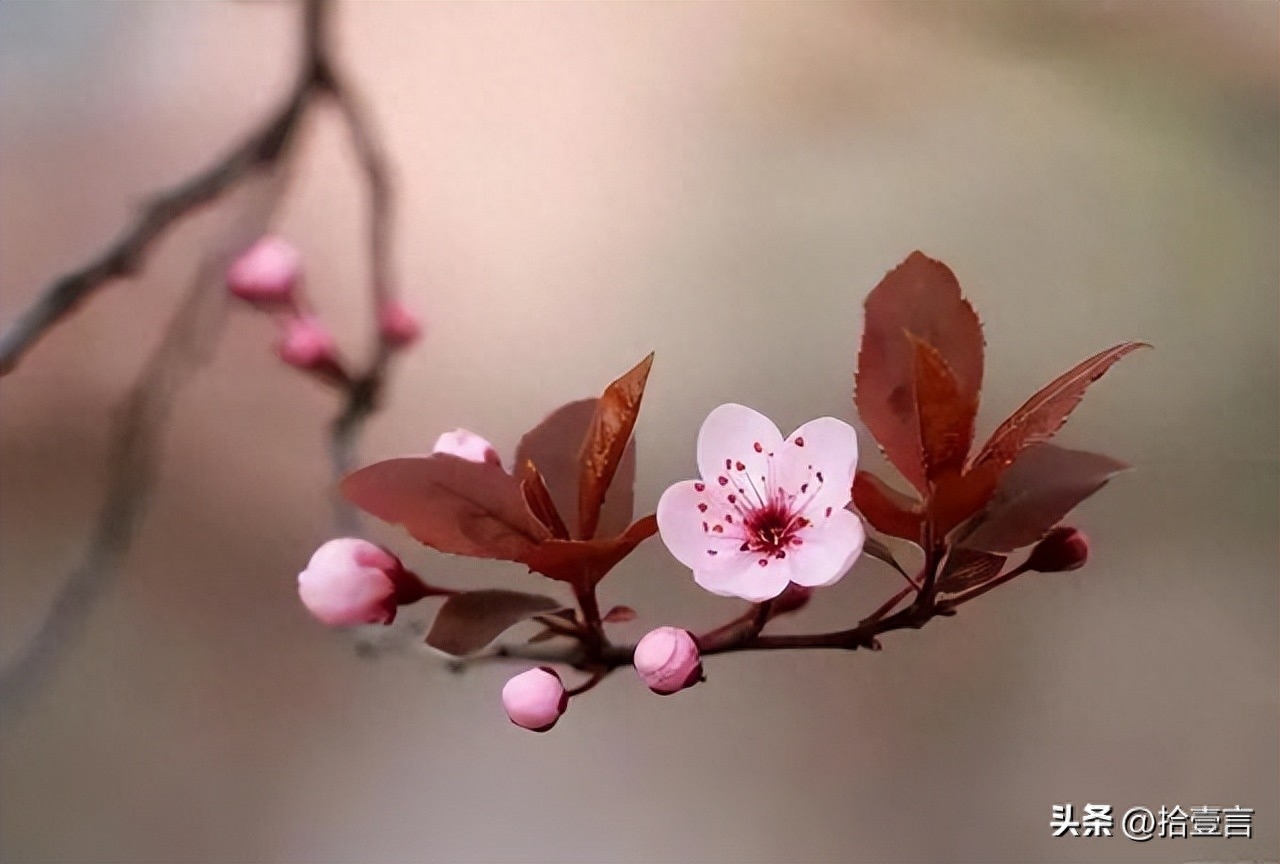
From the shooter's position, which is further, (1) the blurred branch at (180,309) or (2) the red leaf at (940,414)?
(1) the blurred branch at (180,309)

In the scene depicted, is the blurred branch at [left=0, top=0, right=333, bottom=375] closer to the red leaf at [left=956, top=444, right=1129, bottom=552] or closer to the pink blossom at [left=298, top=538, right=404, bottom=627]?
the pink blossom at [left=298, top=538, right=404, bottom=627]

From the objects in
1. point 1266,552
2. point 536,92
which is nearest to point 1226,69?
point 1266,552

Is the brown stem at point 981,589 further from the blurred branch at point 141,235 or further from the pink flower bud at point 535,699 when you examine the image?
the blurred branch at point 141,235

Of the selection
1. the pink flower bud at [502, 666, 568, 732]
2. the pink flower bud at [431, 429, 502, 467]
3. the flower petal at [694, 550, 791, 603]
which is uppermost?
the pink flower bud at [431, 429, 502, 467]

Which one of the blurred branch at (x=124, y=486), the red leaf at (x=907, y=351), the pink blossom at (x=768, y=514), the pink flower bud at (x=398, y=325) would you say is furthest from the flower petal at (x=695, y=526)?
the blurred branch at (x=124, y=486)

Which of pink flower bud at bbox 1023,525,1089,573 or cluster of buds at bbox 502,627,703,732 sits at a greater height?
pink flower bud at bbox 1023,525,1089,573

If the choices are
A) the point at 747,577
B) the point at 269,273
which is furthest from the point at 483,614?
the point at 269,273

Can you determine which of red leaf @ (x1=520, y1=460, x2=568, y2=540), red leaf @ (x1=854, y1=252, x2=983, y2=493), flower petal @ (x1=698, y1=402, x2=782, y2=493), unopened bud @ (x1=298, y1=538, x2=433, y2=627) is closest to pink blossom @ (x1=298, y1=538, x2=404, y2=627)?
unopened bud @ (x1=298, y1=538, x2=433, y2=627)
